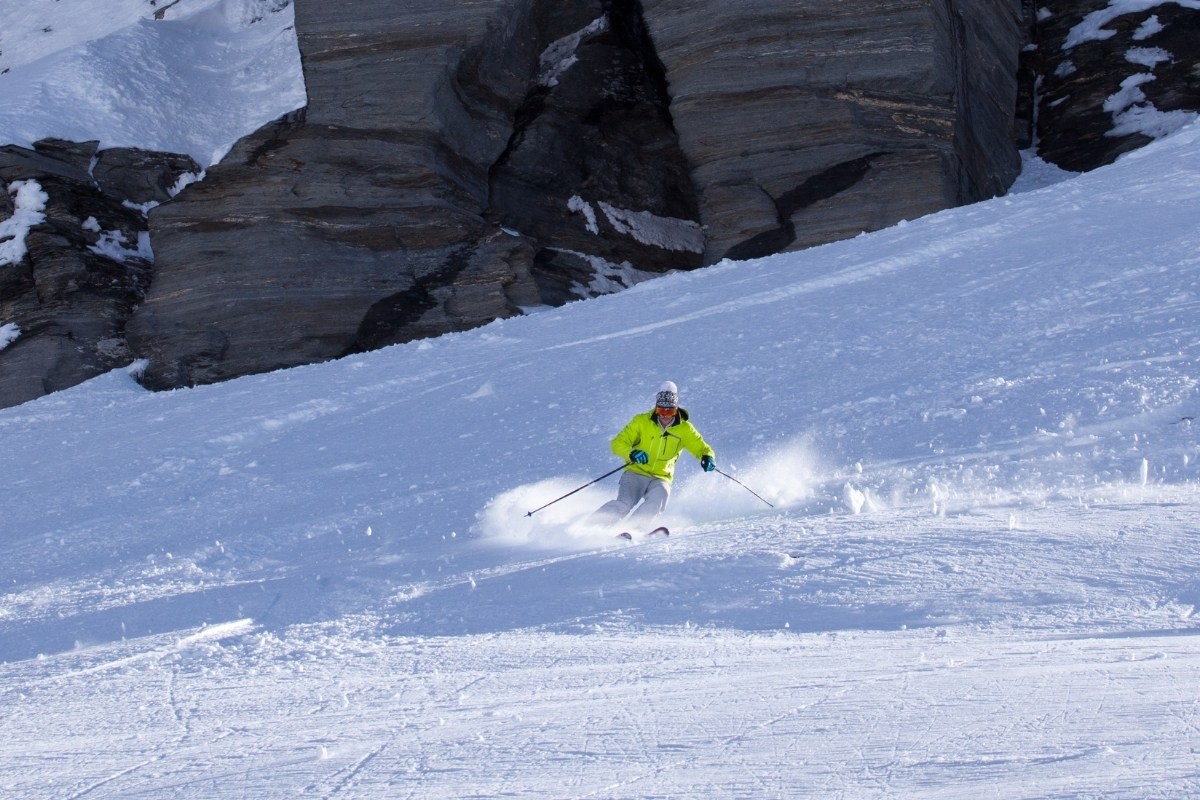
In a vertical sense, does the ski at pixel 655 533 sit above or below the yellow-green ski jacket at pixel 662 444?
below

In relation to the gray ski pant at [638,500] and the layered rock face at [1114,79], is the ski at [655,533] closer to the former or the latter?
the gray ski pant at [638,500]

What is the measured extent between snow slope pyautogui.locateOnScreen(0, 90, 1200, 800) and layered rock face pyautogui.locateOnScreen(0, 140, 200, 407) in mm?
4852

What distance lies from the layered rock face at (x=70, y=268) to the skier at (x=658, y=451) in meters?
15.6

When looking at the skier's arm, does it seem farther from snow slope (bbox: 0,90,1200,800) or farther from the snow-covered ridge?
the snow-covered ridge

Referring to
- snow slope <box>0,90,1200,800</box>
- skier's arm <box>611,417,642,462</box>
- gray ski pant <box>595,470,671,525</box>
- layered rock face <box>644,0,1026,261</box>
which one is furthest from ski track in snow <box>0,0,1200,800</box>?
layered rock face <box>644,0,1026,261</box>

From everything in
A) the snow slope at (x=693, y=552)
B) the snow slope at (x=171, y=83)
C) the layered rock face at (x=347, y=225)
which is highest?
the snow slope at (x=171, y=83)

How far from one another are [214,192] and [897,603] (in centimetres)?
1870

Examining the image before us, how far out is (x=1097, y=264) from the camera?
44.5 ft

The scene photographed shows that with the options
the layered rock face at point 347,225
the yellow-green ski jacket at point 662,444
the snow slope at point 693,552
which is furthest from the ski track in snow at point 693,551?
the layered rock face at point 347,225

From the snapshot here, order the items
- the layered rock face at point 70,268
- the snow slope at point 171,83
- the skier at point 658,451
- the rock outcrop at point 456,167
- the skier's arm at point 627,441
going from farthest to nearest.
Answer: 1. the snow slope at point 171,83
2. the layered rock face at point 70,268
3. the rock outcrop at point 456,167
4. the skier's arm at point 627,441
5. the skier at point 658,451

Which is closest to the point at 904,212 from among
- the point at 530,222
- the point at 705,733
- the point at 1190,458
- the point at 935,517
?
the point at 530,222

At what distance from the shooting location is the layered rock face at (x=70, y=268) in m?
21.9

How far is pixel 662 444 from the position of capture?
964 centimetres

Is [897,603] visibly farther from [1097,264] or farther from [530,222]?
[530,222]
